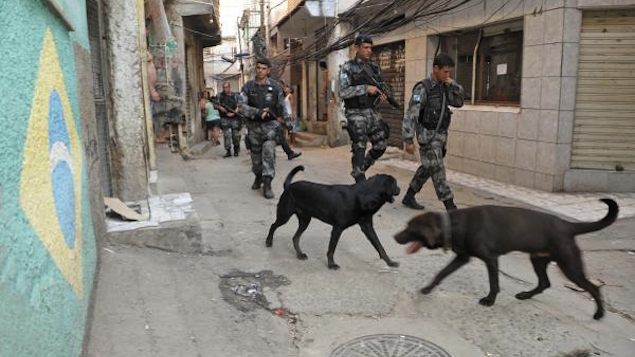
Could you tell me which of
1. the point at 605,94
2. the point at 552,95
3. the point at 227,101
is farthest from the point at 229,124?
the point at 605,94

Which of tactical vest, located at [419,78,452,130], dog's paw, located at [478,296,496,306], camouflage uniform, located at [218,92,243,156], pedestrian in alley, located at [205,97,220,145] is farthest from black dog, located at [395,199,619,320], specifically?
pedestrian in alley, located at [205,97,220,145]

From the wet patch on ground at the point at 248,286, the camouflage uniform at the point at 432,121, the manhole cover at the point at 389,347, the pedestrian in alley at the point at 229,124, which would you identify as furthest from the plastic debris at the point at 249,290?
the pedestrian in alley at the point at 229,124

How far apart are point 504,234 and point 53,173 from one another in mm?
2431

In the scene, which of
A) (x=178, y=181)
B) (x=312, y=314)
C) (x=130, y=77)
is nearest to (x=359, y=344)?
(x=312, y=314)

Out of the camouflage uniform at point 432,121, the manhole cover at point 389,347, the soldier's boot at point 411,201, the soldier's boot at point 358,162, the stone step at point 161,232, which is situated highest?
the camouflage uniform at point 432,121

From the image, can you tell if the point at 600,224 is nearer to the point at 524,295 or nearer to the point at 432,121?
the point at 524,295

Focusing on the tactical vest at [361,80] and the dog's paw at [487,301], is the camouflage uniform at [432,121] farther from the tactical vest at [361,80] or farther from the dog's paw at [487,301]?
the dog's paw at [487,301]

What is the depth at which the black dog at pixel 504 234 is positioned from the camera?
3.20m

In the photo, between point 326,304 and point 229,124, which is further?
point 229,124

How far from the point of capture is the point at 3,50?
1.62 meters

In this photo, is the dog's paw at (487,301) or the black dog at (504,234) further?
the dog's paw at (487,301)

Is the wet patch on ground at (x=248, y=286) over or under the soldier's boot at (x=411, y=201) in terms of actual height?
under

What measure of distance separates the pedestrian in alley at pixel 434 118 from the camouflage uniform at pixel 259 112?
172 cm

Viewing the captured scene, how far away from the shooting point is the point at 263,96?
6.64m
